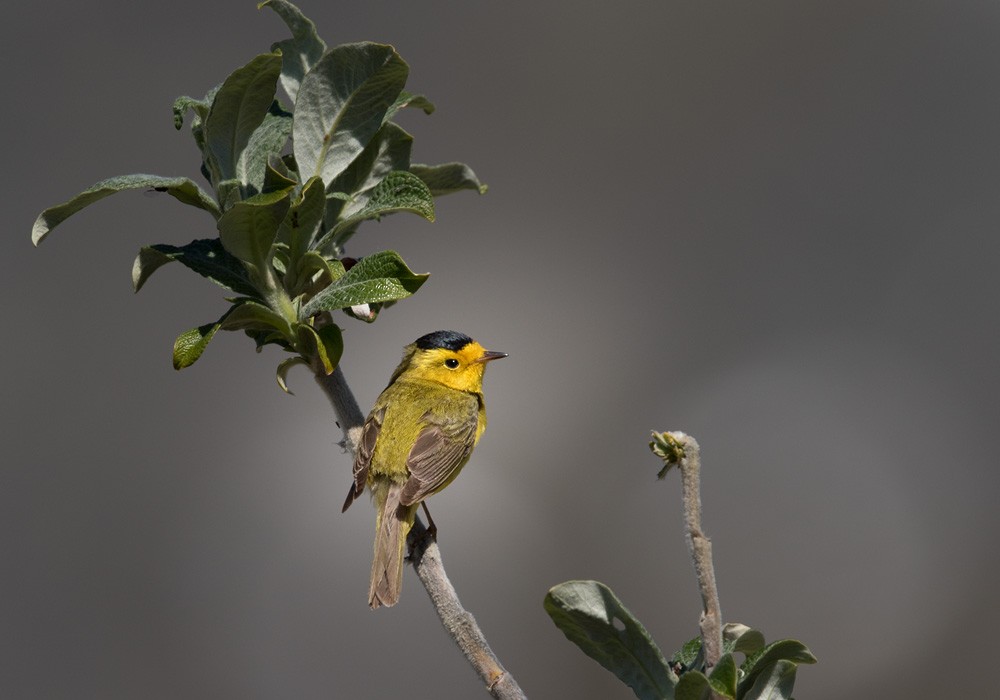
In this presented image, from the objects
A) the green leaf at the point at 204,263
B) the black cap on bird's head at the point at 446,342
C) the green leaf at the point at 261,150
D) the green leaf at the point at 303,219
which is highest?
the black cap on bird's head at the point at 446,342

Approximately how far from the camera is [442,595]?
0.78 m

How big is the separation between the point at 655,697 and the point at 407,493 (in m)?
0.86

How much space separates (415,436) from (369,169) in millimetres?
786

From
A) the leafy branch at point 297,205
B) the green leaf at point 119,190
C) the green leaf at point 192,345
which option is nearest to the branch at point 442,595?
the leafy branch at point 297,205

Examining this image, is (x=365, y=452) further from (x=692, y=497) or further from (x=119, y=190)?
(x=692, y=497)

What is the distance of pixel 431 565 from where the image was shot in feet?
2.75

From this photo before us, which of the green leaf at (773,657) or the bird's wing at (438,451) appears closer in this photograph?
the green leaf at (773,657)

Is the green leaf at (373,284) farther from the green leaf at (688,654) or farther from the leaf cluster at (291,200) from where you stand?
the green leaf at (688,654)

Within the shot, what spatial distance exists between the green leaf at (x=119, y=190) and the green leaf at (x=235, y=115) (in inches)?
1.7

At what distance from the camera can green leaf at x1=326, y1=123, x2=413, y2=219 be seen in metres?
1.05

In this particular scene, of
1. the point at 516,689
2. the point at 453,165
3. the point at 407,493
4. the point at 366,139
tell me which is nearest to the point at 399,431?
the point at 407,493

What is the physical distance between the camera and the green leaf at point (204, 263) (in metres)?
0.94

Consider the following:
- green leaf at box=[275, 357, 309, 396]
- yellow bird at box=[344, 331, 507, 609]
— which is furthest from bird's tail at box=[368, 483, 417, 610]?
green leaf at box=[275, 357, 309, 396]

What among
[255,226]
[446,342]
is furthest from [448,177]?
[446,342]
